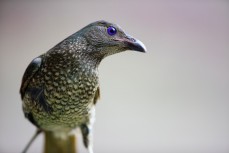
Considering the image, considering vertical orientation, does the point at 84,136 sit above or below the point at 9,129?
above

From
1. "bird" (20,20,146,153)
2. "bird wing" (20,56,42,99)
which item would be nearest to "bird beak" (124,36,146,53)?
"bird" (20,20,146,153)

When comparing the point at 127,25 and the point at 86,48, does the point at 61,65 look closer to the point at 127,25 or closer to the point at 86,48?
the point at 86,48

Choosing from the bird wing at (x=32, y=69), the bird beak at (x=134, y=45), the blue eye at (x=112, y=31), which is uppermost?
the blue eye at (x=112, y=31)

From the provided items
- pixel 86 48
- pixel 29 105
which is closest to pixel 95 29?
pixel 86 48

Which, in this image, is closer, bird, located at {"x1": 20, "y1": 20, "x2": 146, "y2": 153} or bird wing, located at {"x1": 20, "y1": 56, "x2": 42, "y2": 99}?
bird, located at {"x1": 20, "y1": 20, "x2": 146, "y2": 153}

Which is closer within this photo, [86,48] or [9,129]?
[86,48]

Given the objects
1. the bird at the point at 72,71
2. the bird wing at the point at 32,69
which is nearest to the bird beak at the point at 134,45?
the bird at the point at 72,71

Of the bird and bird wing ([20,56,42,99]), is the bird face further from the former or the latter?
bird wing ([20,56,42,99])

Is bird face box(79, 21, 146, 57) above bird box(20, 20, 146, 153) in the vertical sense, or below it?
above

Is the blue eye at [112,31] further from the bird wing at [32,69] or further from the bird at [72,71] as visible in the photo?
the bird wing at [32,69]
